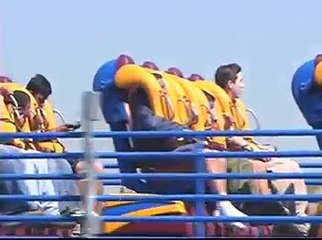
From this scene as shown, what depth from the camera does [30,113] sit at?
707 centimetres

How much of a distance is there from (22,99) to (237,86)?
1.45m

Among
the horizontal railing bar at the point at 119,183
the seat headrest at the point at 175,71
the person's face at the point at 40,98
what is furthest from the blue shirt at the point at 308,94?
the person's face at the point at 40,98

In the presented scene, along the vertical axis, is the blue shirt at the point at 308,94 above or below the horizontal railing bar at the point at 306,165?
above

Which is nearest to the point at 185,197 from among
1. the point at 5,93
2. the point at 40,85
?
the point at 5,93

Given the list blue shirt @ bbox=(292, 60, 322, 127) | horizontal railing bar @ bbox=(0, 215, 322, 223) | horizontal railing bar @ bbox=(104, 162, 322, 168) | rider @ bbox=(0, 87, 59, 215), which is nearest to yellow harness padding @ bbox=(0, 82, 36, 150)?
rider @ bbox=(0, 87, 59, 215)

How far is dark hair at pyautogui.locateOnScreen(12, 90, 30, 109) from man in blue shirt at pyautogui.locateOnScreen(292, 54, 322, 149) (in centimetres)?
162

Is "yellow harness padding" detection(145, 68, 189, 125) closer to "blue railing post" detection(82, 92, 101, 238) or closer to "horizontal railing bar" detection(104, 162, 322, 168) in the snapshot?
"horizontal railing bar" detection(104, 162, 322, 168)

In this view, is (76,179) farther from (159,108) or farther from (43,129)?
(43,129)

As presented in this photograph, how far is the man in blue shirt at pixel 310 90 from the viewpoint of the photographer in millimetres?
6789

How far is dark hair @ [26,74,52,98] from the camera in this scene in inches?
302

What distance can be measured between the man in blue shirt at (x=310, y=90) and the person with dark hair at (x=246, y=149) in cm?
31

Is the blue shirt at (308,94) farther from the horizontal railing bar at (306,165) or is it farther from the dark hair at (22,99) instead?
the dark hair at (22,99)

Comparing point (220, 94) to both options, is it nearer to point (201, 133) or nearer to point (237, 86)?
point (237, 86)

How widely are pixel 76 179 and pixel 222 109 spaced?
217 cm
